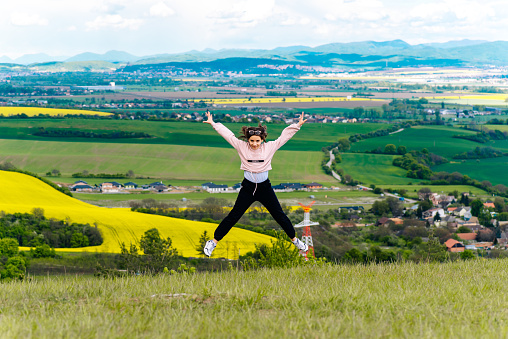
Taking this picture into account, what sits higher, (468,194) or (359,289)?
(359,289)

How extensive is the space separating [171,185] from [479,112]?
105 metres

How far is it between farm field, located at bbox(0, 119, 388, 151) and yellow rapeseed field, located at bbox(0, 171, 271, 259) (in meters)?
47.6

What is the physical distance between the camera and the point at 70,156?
90.2m

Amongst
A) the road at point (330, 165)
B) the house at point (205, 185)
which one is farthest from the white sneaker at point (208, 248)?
the road at point (330, 165)

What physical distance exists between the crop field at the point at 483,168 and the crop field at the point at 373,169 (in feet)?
24.7

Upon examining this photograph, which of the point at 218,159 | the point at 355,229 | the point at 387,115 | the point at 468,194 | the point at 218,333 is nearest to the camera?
the point at 218,333

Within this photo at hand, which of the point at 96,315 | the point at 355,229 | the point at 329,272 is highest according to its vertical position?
the point at 96,315

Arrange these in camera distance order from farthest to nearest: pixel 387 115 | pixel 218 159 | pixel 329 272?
1. pixel 387 115
2. pixel 218 159
3. pixel 329 272

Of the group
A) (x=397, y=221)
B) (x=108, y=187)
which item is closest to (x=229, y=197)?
(x=397, y=221)

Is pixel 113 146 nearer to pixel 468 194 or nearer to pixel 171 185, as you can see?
pixel 171 185

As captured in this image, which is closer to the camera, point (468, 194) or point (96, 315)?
point (96, 315)

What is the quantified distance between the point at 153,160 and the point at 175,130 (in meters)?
23.6

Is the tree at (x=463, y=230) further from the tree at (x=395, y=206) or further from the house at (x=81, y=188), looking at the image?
the house at (x=81, y=188)

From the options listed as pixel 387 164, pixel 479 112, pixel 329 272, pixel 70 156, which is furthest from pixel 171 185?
pixel 479 112
